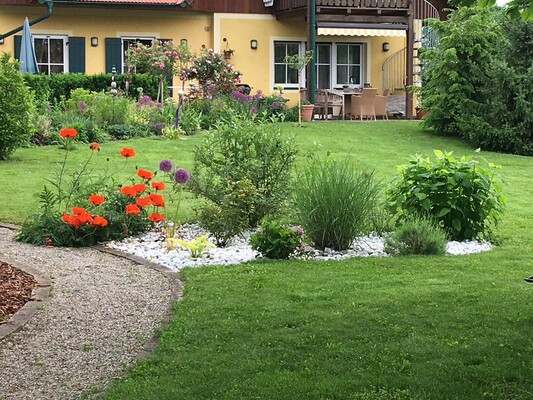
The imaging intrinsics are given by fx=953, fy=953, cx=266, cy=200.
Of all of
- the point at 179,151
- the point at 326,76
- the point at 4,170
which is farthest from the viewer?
the point at 326,76

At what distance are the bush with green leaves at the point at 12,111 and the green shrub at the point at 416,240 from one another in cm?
837

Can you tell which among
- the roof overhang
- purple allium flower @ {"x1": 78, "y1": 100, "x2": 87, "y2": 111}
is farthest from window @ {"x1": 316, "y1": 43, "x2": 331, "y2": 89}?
purple allium flower @ {"x1": 78, "y1": 100, "x2": 87, "y2": 111}

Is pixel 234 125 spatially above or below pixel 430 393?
above

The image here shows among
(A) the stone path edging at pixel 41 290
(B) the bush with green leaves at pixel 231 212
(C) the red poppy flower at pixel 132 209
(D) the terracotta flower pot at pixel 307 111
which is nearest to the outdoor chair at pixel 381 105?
(D) the terracotta flower pot at pixel 307 111

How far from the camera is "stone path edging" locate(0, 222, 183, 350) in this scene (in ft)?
20.1

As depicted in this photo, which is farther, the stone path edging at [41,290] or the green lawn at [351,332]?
the stone path edging at [41,290]

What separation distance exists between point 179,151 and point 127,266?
29.2 ft

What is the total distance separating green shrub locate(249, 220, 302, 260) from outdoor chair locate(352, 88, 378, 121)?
1690 centimetres

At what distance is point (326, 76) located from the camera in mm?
28438

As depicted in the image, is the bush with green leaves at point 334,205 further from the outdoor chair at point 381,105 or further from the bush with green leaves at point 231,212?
the outdoor chair at point 381,105

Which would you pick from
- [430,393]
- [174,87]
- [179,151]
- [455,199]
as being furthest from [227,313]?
[174,87]

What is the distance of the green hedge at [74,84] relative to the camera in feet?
67.9

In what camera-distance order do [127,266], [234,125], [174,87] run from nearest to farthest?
1. [127,266]
2. [234,125]
3. [174,87]

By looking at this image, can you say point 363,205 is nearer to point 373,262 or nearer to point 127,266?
point 373,262
